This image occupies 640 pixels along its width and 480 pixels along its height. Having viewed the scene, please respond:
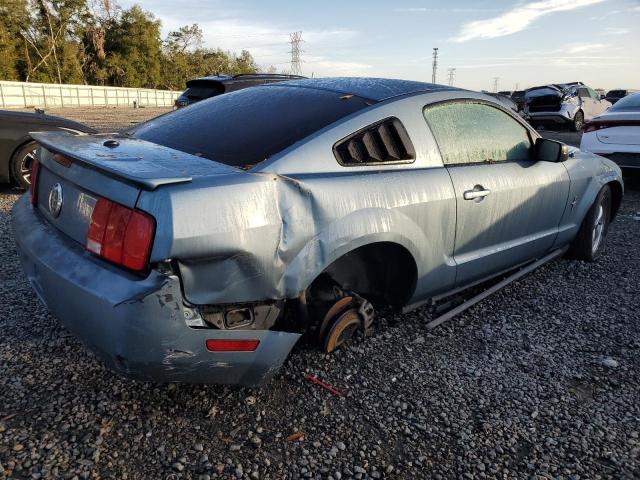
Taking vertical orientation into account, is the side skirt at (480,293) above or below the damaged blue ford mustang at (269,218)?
below

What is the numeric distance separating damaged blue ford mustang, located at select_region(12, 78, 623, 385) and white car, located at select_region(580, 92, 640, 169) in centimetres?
439

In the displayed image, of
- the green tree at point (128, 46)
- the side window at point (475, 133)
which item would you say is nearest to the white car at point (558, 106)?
the side window at point (475, 133)

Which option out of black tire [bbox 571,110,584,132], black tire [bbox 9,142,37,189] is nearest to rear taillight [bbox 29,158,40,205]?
black tire [bbox 9,142,37,189]

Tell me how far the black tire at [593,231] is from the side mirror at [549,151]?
106 cm

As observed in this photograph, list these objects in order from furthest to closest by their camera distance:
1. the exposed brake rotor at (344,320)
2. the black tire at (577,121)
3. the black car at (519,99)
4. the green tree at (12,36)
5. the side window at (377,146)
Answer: the green tree at (12,36), the black car at (519,99), the black tire at (577,121), the exposed brake rotor at (344,320), the side window at (377,146)

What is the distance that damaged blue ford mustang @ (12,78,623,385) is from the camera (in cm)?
180

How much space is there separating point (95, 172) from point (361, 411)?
1.56 metres

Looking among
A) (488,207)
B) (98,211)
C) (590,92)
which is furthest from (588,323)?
(590,92)

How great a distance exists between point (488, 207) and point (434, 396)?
1235mm

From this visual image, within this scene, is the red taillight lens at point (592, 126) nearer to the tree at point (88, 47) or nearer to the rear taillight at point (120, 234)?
the rear taillight at point (120, 234)

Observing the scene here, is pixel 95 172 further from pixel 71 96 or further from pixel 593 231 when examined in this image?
pixel 71 96

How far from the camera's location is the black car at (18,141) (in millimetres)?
5637

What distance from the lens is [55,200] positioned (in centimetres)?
229

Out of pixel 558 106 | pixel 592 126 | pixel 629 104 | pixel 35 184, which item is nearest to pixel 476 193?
pixel 35 184
